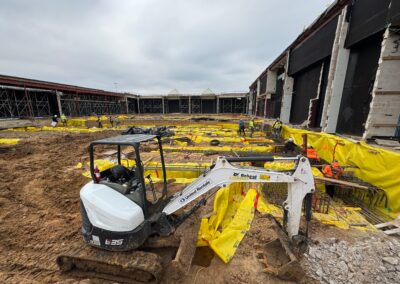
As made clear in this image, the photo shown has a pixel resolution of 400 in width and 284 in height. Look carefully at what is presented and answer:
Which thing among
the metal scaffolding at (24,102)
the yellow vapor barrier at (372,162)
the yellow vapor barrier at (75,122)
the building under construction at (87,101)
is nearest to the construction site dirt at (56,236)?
the yellow vapor barrier at (372,162)

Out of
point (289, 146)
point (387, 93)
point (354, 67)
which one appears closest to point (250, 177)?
point (289, 146)

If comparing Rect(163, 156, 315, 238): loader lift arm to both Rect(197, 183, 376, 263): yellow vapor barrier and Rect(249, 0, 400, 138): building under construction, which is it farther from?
Rect(249, 0, 400, 138): building under construction

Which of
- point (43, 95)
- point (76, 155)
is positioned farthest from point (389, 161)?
point (43, 95)

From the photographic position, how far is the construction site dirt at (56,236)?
298 centimetres

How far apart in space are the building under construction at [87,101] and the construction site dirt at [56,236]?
835 inches

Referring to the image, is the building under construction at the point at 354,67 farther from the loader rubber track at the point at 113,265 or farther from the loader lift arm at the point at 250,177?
the loader rubber track at the point at 113,265

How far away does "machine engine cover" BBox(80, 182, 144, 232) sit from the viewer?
2754 millimetres

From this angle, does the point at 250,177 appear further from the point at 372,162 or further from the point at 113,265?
the point at 372,162

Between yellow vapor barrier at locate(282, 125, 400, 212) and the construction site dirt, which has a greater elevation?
yellow vapor barrier at locate(282, 125, 400, 212)

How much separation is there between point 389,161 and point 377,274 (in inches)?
146

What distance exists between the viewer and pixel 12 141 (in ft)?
42.4

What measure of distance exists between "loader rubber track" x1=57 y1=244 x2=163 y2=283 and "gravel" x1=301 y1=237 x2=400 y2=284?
252 centimetres

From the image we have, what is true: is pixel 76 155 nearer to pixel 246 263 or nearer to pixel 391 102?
pixel 246 263

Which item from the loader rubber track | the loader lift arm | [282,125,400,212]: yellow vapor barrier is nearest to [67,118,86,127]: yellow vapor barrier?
the loader rubber track
